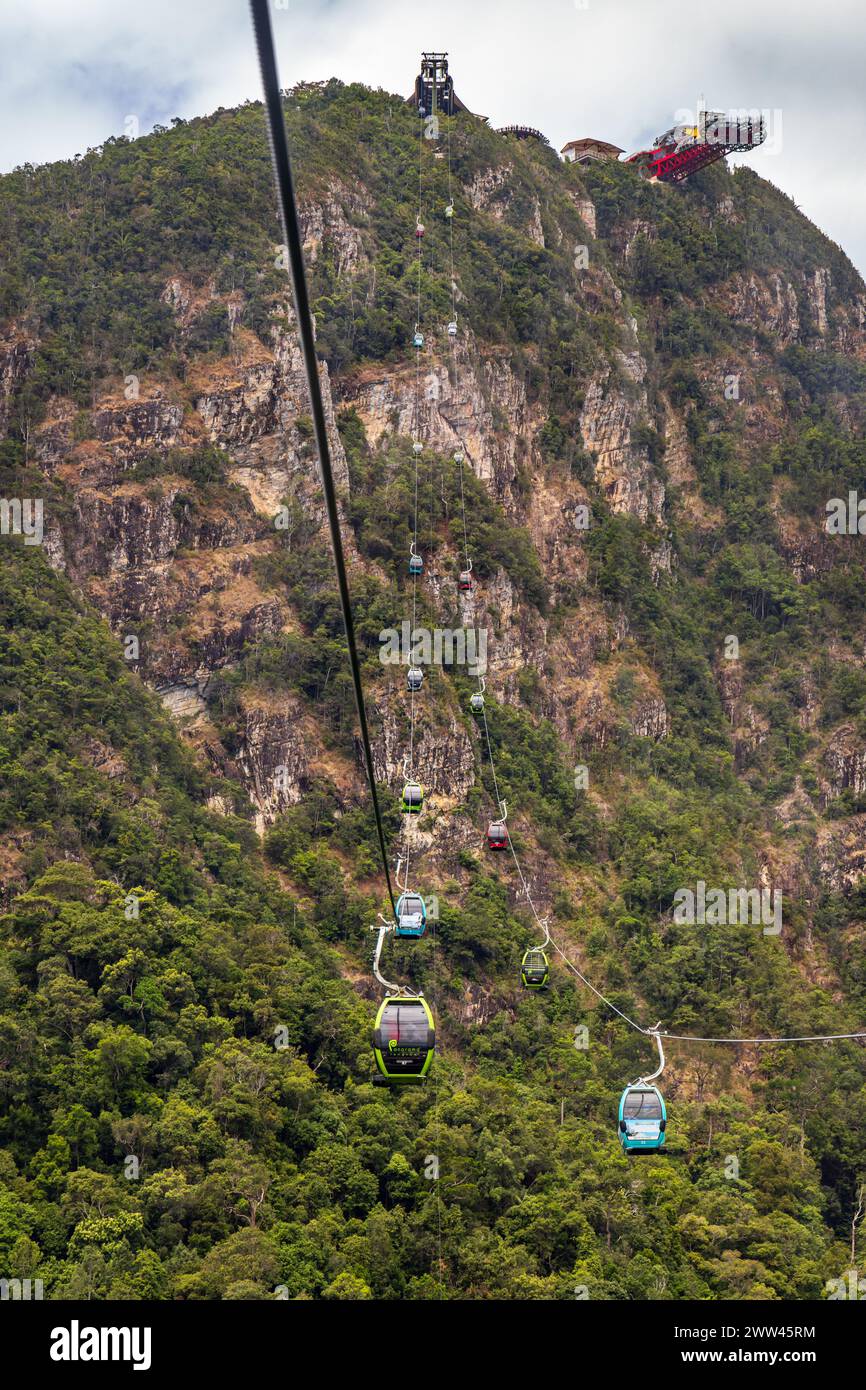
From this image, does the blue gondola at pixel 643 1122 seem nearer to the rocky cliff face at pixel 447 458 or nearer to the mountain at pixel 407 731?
the mountain at pixel 407 731

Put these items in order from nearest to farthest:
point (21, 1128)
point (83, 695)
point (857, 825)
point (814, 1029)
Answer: point (21, 1128) < point (83, 695) < point (814, 1029) < point (857, 825)

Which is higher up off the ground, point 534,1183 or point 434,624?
point 434,624

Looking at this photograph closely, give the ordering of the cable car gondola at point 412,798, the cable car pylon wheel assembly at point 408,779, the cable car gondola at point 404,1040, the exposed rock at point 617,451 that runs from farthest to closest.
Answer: the exposed rock at point 617,451 < the cable car gondola at point 412,798 < the cable car gondola at point 404,1040 < the cable car pylon wheel assembly at point 408,779

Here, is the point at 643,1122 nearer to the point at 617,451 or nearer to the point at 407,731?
the point at 407,731

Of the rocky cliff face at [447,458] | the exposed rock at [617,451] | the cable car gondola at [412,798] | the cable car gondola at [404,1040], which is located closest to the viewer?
the cable car gondola at [404,1040]

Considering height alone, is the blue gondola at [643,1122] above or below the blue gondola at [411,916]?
below

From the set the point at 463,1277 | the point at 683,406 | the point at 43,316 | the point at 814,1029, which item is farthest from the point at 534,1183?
the point at 683,406

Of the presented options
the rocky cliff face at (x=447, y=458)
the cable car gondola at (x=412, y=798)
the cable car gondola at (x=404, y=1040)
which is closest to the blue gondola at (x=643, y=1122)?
the cable car gondola at (x=404, y=1040)
